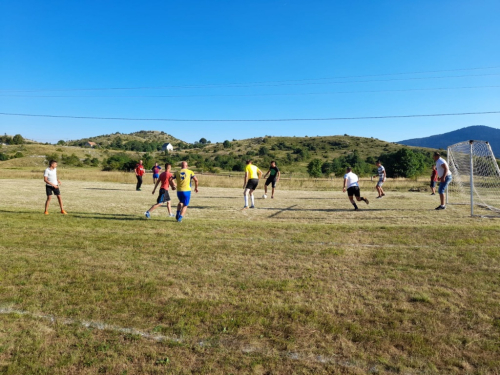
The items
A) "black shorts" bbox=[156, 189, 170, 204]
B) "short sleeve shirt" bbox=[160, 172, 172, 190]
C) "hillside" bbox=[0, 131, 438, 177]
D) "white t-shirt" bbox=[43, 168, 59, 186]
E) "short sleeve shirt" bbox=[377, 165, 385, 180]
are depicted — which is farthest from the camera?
"hillside" bbox=[0, 131, 438, 177]

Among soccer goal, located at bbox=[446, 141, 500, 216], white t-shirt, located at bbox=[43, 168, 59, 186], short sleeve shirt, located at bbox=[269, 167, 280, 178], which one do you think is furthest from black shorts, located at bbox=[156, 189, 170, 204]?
soccer goal, located at bbox=[446, 141, 500, 216]

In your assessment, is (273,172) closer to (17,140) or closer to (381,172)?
(381,172)

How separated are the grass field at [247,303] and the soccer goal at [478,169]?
5.35m

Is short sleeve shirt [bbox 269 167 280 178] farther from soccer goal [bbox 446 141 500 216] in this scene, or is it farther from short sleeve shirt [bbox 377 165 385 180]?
soccer goal [bbox 446 141 500 216]

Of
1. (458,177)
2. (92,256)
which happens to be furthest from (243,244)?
(458,177)

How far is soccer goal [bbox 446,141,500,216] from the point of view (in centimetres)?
1248

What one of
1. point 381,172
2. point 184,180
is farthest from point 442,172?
point 184,180

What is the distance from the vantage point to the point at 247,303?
4297 millimetres

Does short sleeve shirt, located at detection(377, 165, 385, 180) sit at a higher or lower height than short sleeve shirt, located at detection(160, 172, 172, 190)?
higher

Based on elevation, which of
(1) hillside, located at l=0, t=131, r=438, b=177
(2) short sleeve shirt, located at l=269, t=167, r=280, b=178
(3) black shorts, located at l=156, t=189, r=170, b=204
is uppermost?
(1) hillside, located at l=0, t=131, r=438, b=177

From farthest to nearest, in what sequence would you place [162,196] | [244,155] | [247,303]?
[244,155] → [162,196] → [247,303]

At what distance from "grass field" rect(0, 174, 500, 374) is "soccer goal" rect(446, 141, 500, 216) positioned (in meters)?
5.35

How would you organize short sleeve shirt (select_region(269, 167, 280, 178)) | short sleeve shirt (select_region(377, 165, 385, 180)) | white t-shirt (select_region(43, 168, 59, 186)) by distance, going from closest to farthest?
white t-shirt (select_region(43, 168, 59, 186)), short sleeve shirt (select_region(269, 167, 280, 178)), short sleeve shirt (select_region(377, 165, 385, 180))

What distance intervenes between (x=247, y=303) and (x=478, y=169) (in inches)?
562
